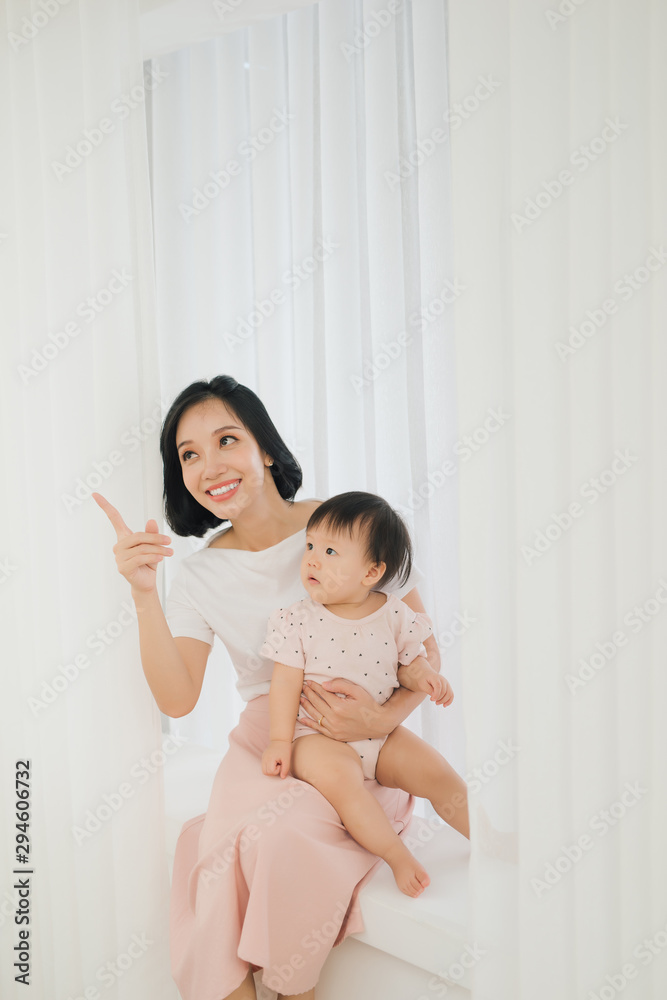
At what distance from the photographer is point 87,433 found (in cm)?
167

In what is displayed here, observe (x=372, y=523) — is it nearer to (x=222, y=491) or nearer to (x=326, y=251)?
(x=222, y=491)

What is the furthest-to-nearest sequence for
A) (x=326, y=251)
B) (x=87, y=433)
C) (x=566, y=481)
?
(x=326, y=251) → (x=87, y=433) → (x=566, y=481)

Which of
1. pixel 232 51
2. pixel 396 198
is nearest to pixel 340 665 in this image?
pixel 396 198

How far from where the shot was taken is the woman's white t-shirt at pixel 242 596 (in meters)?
1.68

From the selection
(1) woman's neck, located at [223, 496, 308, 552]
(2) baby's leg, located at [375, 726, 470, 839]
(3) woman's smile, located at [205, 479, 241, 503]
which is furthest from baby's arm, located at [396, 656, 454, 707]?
(3) woman's smile, located at [205, 479, 241, 503]

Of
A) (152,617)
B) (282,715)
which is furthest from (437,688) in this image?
(152,617)

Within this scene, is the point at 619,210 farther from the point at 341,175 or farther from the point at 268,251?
the point at 268,251

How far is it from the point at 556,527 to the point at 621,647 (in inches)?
7.1

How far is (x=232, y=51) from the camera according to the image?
2090mm

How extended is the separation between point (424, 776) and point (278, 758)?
29 centimetres

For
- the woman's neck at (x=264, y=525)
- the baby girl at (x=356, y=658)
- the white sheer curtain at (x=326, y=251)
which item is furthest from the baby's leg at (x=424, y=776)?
the woman's neck at (x=264, y=525)

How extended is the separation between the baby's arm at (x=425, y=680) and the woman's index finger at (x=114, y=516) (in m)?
0.60

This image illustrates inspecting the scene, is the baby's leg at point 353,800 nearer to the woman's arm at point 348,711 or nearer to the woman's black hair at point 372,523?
the woman's arm at point 348,711

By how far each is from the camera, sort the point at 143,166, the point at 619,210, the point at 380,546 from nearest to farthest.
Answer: the point at 619,210 < the point at 380,546 < the point at 143,166
